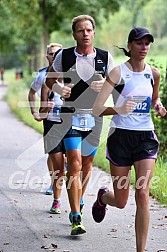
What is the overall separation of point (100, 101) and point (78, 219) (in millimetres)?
1306

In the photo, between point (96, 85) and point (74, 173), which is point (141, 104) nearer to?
point (96, 85)

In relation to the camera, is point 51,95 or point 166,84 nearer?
point 51,95

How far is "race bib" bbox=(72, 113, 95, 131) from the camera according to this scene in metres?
6.94

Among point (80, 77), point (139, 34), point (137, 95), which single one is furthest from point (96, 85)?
point (139, 34)

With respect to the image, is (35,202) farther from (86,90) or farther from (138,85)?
(138,85)

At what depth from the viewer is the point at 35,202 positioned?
28.6 feet

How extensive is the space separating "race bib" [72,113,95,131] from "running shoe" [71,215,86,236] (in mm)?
883

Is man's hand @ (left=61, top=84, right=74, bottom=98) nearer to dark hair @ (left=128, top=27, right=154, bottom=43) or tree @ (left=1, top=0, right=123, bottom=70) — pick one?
dark hair @ (left=128, top=27, right=154, bottom=43)

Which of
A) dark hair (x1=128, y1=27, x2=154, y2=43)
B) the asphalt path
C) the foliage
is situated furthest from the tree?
dark hair (x1=128, y1=27, x2=154, y2=43)

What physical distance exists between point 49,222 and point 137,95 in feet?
7.19

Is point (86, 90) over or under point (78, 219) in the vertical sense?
over

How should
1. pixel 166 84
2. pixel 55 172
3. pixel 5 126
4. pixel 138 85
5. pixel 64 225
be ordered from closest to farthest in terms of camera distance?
pixel 138 85
pixel 64 225
pixel 55 172
pixel 166 84
pixel 5 126

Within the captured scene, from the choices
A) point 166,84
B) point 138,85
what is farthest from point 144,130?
point 166,84

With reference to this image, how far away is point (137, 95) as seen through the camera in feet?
19.6
